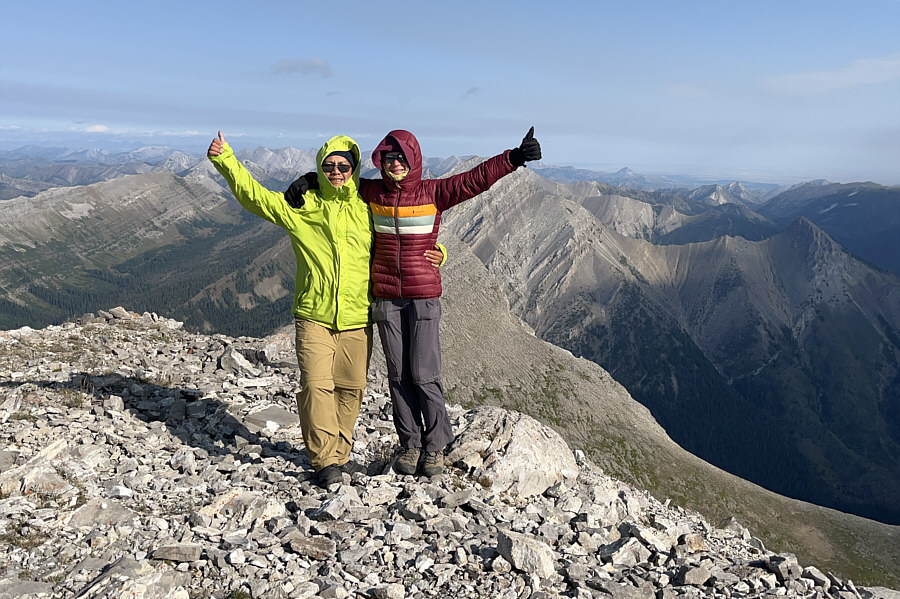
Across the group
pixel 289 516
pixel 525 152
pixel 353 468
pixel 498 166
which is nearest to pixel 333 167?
pixel 498 166

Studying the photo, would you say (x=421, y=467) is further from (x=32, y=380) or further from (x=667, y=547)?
(x=32, y=380)

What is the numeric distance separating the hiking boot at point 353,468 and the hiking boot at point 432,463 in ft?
4.19

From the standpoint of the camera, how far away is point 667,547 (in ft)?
34.4

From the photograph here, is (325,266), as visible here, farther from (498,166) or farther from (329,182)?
(498,166)

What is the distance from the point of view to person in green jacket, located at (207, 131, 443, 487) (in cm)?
1060

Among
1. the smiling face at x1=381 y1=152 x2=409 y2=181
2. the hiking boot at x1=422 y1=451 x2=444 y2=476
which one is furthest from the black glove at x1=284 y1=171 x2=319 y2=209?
the hiking boot at x1=422 y1=451 x2=444 y2=476

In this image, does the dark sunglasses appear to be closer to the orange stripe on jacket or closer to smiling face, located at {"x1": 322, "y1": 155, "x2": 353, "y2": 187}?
smiling face, located at {"x1": 322, "y1": 155, "x2": 353, "y2": 187}

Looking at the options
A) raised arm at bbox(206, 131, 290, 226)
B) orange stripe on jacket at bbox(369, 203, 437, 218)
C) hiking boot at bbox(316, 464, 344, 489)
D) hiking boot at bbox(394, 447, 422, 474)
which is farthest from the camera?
hiking boot at bbox(394, 447, 422, 474)

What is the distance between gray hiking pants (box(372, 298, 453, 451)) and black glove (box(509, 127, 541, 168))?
3.09 metres

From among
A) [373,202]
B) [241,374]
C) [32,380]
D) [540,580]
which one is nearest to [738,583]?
[540,580]

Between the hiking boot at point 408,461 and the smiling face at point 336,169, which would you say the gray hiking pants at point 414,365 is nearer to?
the hiking boot at point 408,461

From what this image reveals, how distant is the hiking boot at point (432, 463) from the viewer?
11.8 meters

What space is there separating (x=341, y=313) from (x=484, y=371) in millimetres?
93858

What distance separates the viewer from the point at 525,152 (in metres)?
10.6
